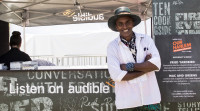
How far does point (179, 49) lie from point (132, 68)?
46.6 inches

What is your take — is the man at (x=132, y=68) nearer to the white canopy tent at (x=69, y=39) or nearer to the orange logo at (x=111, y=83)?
the orange logo at (x=111, y=83)

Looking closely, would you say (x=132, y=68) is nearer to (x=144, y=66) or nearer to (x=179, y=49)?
(x=144, y=66)

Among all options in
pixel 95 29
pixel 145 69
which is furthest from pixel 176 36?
pixel 95 29

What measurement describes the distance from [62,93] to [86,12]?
169 inches

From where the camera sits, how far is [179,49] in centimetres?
327

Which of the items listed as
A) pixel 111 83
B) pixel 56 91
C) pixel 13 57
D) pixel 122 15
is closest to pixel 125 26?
pixel 122 15

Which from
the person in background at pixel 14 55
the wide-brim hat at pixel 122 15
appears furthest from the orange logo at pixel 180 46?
the person in background at pixel 14 55

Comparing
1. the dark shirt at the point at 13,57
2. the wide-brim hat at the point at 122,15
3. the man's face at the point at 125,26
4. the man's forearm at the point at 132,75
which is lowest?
the man's forearm at the point at 132,75

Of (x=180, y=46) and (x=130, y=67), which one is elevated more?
(x=180, y=46)

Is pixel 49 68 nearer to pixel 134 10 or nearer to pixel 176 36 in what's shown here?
pixel 176 36

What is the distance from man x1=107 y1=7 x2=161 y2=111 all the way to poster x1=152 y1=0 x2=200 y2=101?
2.70 feet

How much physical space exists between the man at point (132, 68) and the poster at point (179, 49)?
32.4 inches

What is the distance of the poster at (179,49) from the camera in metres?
3.25

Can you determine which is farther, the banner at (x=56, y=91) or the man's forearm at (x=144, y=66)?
the banner at (x=56, y=91)
